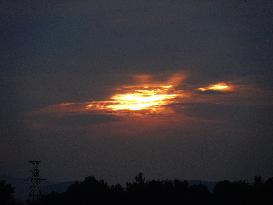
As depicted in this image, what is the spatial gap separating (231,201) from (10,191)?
38.9m

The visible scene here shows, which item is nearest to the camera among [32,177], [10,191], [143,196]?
[143,196]

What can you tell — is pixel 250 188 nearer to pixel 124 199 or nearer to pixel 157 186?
pixel 157 186

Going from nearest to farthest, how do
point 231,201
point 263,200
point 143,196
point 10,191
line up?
point 263,200, point 231,201, point 143,196, point 10,191

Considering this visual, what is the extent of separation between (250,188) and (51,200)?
32076 millimetres

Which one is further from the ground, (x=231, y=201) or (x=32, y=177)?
(x=32, y=177)

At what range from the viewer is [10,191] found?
83.6 m

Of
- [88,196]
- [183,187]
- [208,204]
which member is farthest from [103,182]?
[208,204]

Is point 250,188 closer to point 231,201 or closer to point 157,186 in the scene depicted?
point 231,201

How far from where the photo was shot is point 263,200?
2522 inches

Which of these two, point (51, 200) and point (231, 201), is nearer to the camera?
point (231, 201)

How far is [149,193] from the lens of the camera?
253 ft

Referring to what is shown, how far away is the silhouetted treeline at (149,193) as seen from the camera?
74625 mm

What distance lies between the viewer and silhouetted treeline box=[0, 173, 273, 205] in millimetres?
74625

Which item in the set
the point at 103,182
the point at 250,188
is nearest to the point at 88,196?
the point at 103,182
